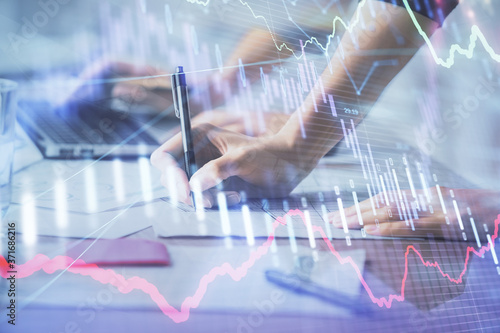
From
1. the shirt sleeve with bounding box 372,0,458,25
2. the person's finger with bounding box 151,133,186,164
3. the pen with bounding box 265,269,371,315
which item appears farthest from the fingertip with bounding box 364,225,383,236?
the shirt sleeve with bounding box 372,0,458,25

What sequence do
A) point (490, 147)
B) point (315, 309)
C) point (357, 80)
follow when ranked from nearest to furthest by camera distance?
point (315, 309)
point (357, 80)
point (490, 147)

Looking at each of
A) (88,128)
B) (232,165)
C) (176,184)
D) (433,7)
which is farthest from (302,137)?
(433,7)

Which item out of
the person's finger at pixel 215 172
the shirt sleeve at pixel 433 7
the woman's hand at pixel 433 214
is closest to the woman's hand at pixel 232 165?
the person's finger at pixel 215 172

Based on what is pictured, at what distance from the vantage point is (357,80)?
80 centimetres

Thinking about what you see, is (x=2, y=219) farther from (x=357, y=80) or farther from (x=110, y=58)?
(x=357, y=80)

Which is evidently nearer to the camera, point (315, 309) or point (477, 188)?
point (315, 309)

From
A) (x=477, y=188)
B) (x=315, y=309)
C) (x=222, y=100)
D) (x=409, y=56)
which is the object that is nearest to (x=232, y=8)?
(x=222, y=100)

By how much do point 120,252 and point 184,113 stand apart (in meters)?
0.22

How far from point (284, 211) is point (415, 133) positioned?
372 millimetres

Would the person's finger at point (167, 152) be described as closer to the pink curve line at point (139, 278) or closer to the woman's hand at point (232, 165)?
the woman's hand at point (232, 165)

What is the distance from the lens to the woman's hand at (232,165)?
0.59 m

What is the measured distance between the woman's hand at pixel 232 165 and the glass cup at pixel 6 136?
0.59 ft

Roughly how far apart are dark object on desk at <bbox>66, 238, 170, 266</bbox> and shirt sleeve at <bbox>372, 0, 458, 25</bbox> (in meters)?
0.68

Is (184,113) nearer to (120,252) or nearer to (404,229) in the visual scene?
(120,252)
